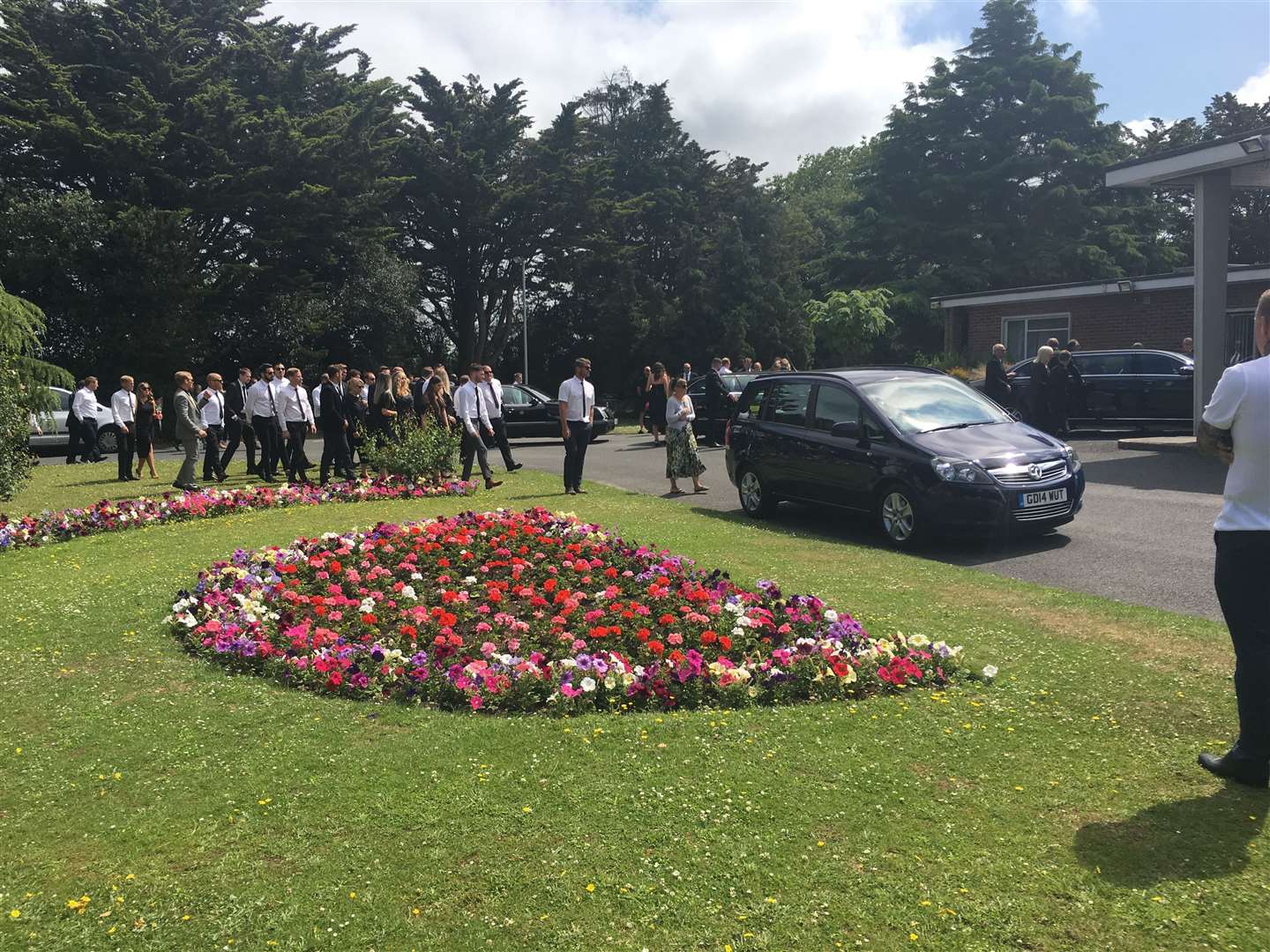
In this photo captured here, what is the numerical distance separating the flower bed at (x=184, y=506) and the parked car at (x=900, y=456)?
457 centimetres

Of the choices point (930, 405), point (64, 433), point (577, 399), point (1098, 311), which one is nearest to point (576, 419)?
point (577, 399)

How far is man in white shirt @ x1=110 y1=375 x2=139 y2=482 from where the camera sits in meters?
17.3

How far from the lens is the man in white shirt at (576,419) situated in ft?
45.6

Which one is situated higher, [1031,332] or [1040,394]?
[1031,332]

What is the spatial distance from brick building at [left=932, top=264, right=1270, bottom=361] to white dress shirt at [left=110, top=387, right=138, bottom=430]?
22.2 m

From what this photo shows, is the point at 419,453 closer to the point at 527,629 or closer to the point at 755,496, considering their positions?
the point at 755,496

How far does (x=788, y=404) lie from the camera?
39.7 feet

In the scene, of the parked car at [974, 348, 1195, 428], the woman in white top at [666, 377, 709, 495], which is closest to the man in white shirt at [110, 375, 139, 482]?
the woman in white top at [666, 377, 709, 495]

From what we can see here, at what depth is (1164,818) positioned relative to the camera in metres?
3.83

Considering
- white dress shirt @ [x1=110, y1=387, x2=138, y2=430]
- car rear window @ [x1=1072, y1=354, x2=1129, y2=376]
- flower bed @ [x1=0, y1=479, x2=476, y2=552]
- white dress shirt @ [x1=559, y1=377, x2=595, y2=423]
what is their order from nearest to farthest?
flower bed @ [x1=0, y1=479, x2=476, y2=552]
white dress shirt @ [x1=559, y1=377, x2=595, y2=423]
white dress shirt @ [x1=110, y1=387, x2=138, y2=430]
car rear window @ [x1=1072, y1=354, x2=1129, y2=376]

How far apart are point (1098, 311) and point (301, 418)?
22.1 metres

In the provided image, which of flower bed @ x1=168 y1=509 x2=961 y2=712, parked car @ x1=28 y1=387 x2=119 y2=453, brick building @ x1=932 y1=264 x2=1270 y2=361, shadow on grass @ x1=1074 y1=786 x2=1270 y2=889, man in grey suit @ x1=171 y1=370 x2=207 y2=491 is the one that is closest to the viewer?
shadow on grass @ x1=1074 y1=786 x2=1270 y2=889

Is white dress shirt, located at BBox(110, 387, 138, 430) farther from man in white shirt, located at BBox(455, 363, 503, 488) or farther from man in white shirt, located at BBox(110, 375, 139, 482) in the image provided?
man in white shirt, located at BBox(455, 363, 503, 488)

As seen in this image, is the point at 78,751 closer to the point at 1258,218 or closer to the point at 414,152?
the point at 414,152
